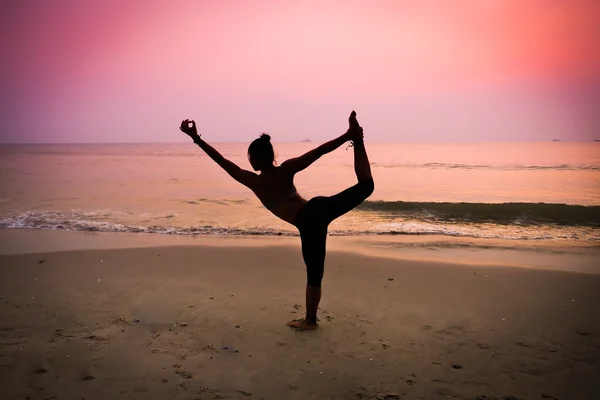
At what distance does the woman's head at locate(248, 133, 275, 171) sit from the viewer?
432 cm

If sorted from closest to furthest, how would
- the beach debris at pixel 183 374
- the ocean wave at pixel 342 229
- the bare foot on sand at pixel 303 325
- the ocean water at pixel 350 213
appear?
the beach debris at pixel 183 374 < the bare foot on sand at pixel 303 325 < the ocean wave at pixel 342 229 < the ocean water at pixel 350 213

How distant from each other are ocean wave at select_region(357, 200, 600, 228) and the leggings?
469 inches

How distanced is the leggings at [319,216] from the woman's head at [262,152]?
61 centimetres

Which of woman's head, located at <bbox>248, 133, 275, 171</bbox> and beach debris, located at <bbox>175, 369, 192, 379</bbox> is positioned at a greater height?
woman's head, located at <bbox>248, 133, 275, 171</bbox>

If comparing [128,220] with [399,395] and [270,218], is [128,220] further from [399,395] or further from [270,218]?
[399,395]

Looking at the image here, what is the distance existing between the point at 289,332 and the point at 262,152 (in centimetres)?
206

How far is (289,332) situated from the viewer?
475cm

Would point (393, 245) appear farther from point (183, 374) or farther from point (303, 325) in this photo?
point (183, 374)

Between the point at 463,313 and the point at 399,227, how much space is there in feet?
26.2

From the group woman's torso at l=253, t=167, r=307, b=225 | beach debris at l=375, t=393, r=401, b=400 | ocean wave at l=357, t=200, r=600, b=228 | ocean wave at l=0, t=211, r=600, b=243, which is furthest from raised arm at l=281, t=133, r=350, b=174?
ocean wave at l=357, t=200, r=600, b=228

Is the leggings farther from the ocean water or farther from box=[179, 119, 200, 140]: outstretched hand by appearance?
the ocean water

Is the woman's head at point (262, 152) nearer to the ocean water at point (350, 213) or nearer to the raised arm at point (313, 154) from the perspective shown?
the raised arm at point (313, 154)

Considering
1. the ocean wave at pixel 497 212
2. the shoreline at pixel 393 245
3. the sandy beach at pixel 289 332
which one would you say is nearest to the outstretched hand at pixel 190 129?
the sandy beach at pixel 289 332

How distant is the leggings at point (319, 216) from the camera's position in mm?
4176
